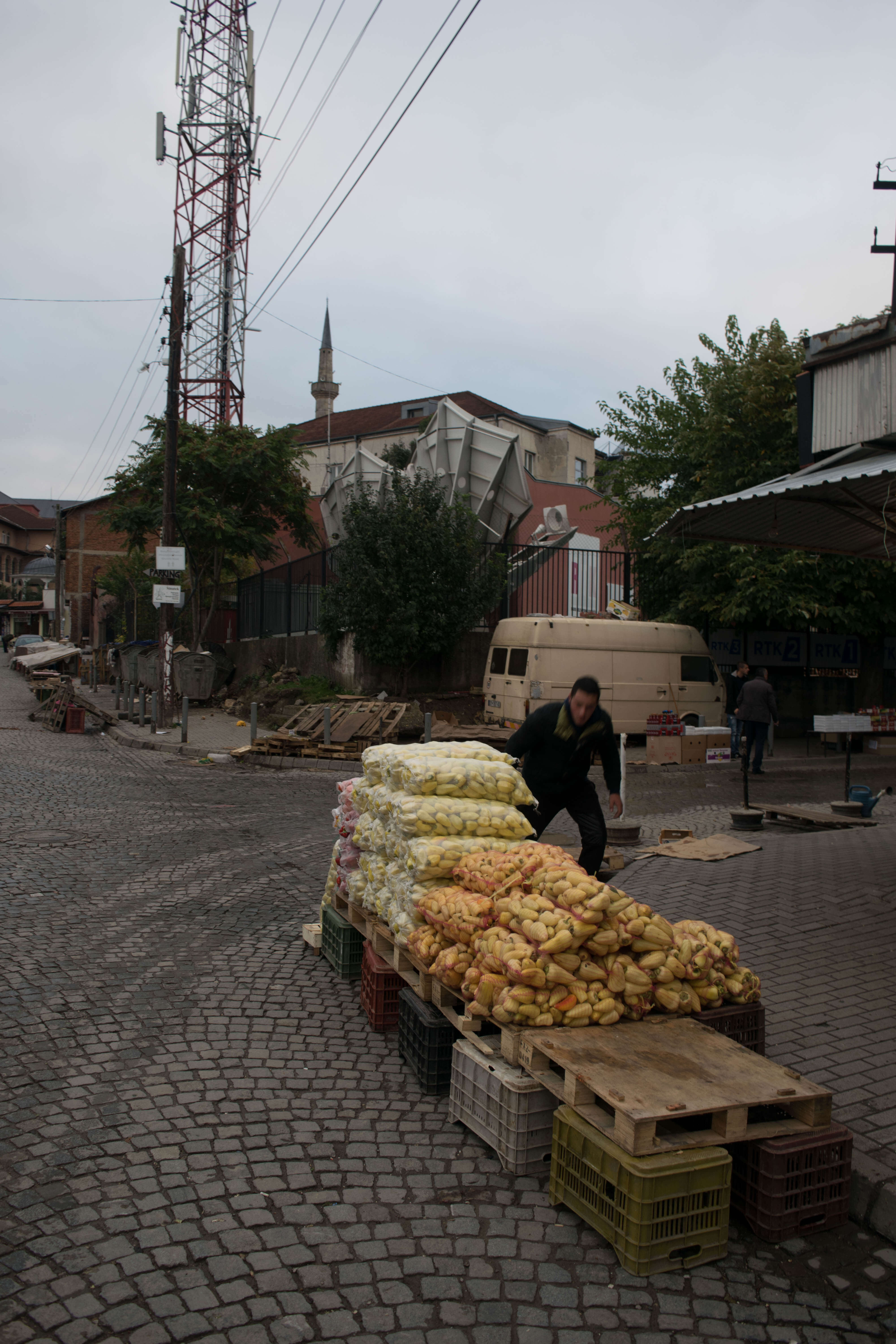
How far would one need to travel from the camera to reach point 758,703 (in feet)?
52.6

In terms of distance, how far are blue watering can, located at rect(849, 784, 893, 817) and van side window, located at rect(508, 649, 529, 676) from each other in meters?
6.85

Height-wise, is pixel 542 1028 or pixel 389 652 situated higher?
pixel 389 652

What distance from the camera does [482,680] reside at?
21.9 meters

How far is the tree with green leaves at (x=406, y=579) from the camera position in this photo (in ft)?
65.6

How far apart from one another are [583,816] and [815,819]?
5065mm

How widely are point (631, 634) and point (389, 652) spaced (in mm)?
5313

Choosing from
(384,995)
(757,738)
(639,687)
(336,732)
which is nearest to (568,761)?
(384,995)

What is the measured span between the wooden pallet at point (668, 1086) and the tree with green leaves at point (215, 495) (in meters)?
24.9

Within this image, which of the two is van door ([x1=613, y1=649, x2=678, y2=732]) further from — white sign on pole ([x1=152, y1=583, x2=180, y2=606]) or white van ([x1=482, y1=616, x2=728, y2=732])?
white sign on pole ([x1=152, y1=583, x2=180, y2=606])

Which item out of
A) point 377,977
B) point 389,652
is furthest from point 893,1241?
point 389,652

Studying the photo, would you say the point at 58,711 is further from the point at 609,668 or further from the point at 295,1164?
the point at 295,1164

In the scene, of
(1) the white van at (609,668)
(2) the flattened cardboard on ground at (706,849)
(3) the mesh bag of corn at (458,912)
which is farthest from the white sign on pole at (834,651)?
(3) the mesh bag of corn at (458,912)

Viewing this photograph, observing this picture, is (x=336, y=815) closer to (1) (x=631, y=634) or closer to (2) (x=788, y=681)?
(1) (x=631, y=634)

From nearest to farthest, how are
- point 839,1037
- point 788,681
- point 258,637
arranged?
point 839,1037, point 788,681, point 258,637
